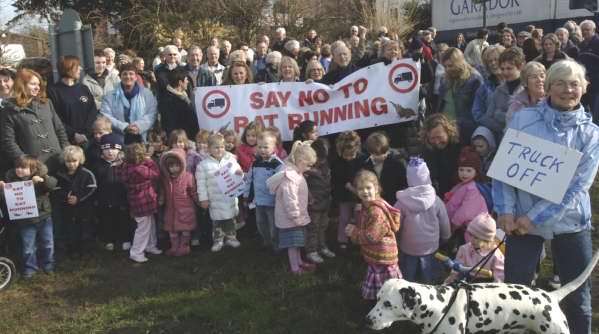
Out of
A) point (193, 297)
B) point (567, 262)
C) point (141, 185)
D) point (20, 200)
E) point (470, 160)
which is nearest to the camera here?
point (567, 262)

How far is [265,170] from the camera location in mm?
5957

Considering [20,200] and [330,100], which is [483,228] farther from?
[20,200]

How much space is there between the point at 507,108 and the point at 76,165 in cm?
476

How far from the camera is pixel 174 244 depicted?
645 centimetres

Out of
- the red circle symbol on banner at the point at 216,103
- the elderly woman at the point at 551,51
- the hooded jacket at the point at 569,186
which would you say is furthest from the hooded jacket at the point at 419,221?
the elderly woman at the point at 551,51

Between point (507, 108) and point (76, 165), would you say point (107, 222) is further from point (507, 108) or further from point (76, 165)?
point (507, 108)

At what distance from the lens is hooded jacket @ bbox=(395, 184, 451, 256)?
4.91m

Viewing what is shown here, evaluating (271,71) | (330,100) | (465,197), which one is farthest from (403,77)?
(465,197)

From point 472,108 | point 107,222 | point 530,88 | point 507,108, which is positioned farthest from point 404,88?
point 107,222

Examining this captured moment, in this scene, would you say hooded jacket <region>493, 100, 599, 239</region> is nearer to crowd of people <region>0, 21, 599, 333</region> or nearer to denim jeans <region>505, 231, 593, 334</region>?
denim jeans <region>505, 231, 593, 334</region>

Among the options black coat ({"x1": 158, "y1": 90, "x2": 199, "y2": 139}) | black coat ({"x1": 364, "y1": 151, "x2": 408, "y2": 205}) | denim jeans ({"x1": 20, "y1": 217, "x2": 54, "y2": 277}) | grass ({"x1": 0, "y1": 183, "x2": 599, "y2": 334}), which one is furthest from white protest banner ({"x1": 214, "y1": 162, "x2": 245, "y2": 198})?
denim jeans ({"x1": 20, "y1": 217, "x2": 54, "y2": 277})

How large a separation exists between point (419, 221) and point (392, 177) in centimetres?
87

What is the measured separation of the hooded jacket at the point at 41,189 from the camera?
5715 mm

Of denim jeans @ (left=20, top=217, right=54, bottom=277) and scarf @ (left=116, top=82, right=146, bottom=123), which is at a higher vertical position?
scarf @ (left=116, top=82, right=146, bottom=123)
